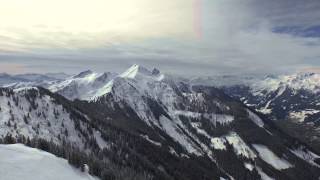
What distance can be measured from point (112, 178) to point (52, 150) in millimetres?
10561

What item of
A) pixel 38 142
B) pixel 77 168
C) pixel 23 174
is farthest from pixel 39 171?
pixel 38 142

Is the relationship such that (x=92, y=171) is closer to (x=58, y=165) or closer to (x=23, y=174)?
(x=58, y=165)

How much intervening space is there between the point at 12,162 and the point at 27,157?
2.52m

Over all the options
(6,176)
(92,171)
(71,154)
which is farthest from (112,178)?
(6,176)

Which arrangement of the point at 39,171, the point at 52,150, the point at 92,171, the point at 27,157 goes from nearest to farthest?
the point at 39,171 < the point at 27,157 < the point at 92,171 < the point at 52,150

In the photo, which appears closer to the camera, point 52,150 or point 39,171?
point 39,171

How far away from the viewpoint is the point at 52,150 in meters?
57.2

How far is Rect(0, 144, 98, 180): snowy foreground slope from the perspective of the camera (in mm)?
42062

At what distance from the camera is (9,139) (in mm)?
59844

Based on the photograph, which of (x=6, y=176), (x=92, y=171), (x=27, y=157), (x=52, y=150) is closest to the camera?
(x=6, y=176)

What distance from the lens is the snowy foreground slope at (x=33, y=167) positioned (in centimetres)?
4206

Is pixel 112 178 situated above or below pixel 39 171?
below

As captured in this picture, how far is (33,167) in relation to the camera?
4425 centimetres

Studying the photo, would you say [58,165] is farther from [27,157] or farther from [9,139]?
[9,139]
